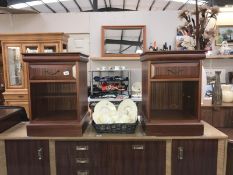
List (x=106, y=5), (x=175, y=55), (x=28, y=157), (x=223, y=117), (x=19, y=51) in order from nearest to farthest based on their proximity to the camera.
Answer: (x=175, y=55), (x=28, y=157), (x=223, y=117), (x=19, y=51), (x=106, y=5)

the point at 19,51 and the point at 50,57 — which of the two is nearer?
the point at 50,57

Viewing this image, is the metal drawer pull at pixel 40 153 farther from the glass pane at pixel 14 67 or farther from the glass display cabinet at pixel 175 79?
the glass pane at pixel 14 67

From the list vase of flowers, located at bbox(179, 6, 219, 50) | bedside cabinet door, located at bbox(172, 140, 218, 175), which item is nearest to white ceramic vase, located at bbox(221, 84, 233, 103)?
vase of flowers, located at bbox(179, 6, 219, 50)

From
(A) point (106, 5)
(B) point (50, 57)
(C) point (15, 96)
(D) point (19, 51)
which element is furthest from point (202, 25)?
(A) point (106, 5)

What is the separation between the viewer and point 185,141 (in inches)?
63.4

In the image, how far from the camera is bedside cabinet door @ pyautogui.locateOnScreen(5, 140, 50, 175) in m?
1.65

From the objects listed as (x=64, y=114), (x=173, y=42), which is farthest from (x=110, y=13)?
(x=64, y=114)

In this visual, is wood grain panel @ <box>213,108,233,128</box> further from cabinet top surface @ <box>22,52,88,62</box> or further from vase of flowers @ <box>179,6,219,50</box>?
cabinet top surface @ <box>22,52,88,62</box>

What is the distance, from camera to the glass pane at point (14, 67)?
446cm

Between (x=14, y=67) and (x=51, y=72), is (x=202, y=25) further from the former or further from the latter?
(x=14, y=67)

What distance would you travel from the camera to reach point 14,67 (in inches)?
179

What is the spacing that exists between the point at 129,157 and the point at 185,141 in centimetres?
42

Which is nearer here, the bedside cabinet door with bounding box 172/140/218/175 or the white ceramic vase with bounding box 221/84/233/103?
the bedside cabinet door with bounding box 172/140/218/175

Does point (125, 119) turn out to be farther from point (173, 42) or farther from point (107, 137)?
point (173, 42)
